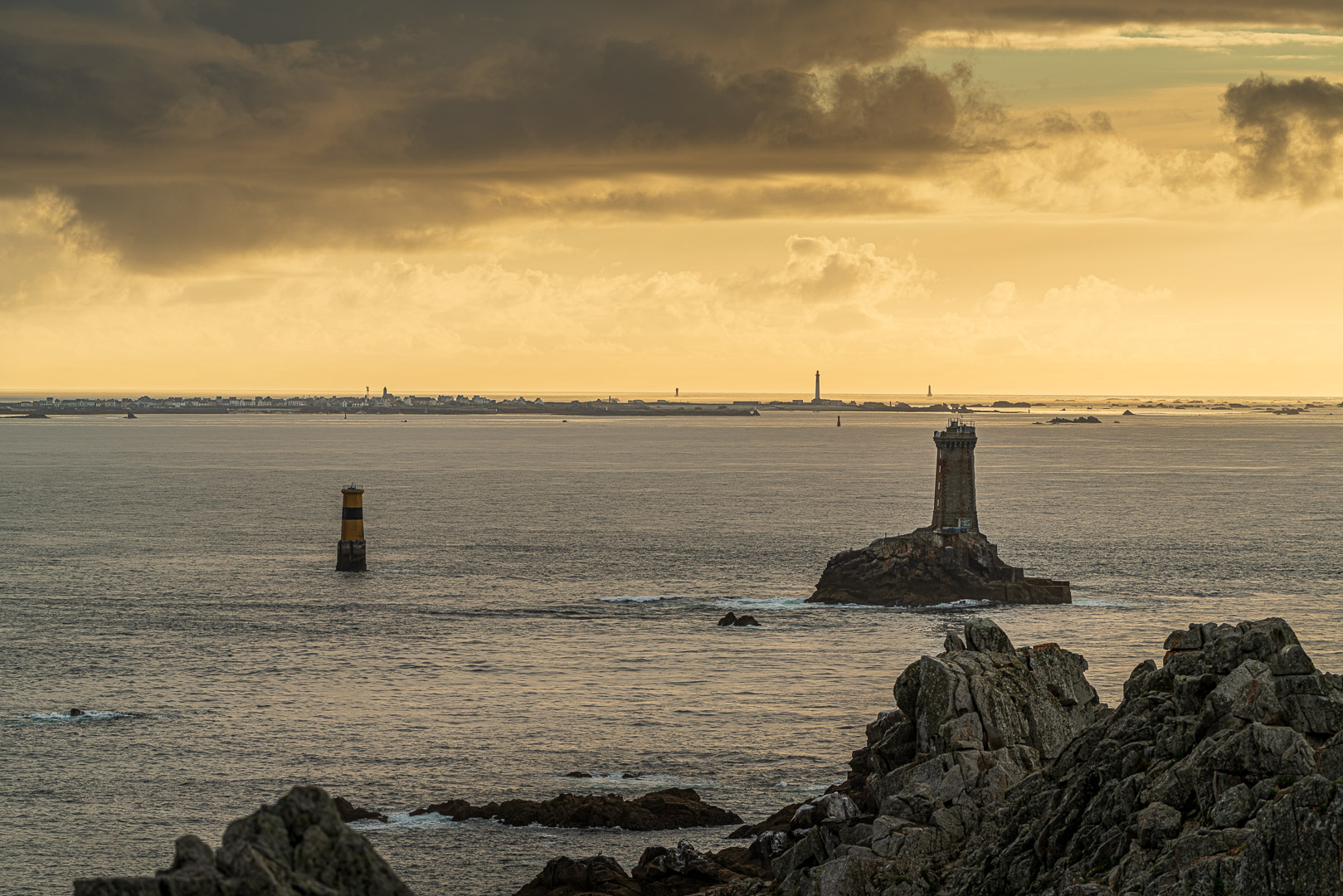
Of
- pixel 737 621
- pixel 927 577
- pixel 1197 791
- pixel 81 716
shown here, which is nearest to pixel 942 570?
pixel 927 577

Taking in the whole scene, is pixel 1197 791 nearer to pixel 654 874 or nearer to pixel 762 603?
pixel 654 874

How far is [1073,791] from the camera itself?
79.3 feet

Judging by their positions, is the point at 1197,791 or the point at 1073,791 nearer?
the point at 1197,791

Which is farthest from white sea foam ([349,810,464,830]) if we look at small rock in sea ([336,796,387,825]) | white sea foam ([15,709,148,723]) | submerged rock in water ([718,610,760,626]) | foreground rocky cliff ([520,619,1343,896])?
submerged rock in water ([718,610,760,626])

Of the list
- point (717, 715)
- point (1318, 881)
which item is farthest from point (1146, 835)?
point (717, 715)

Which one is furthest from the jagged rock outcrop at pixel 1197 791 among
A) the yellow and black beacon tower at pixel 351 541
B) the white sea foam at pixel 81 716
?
the yellow and black beacon tower at pixel 351 541

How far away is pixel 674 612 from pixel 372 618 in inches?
644

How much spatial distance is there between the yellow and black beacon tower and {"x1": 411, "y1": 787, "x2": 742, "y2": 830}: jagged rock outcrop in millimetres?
Answer: 55899

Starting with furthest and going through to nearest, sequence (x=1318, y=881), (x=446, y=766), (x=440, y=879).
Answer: (x=446, y=766), (x=440, y=879), (x=1318, y=881)

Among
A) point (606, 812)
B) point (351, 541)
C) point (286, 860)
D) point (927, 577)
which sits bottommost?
point (606, 812)

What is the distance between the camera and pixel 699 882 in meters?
31.4

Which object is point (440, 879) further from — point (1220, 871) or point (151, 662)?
A: point (151, 662)

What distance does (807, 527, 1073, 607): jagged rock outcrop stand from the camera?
8456 cm

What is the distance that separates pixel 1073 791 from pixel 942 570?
63132 mm
